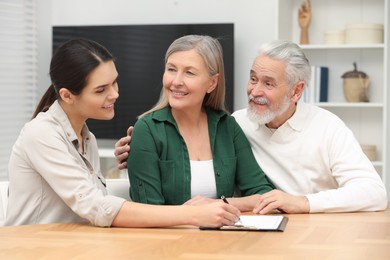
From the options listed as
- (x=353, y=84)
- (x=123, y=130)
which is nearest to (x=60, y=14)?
(x=123, y=130)

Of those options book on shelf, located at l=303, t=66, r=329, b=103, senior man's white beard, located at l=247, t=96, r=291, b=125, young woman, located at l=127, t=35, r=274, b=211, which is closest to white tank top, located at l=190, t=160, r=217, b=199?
young woman, located at l=127, t=35, r=274, b=211

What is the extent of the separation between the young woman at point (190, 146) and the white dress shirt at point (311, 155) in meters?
0.10

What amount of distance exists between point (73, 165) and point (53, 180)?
0.08 meters

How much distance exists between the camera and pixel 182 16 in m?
6.32

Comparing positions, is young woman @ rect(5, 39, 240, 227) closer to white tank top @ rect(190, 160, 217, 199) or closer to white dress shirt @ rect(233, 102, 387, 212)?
white tank top @ rect(190, 160, 217, 199)

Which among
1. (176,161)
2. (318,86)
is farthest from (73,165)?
(318,86)

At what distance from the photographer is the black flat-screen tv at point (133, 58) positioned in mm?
6215

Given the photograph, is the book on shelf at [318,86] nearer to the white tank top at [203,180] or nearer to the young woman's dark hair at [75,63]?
the white tank top at [203,180]

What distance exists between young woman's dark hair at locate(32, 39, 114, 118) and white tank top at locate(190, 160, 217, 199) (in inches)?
20.1

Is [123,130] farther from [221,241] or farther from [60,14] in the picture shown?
[221,241]

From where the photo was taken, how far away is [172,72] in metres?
2.81

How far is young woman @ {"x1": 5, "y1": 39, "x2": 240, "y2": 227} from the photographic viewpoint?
233cm

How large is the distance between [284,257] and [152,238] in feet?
1.33

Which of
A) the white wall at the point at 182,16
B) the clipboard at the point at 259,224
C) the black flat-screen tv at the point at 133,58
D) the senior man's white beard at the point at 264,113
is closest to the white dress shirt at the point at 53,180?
the clipboard at the point at 259,224
